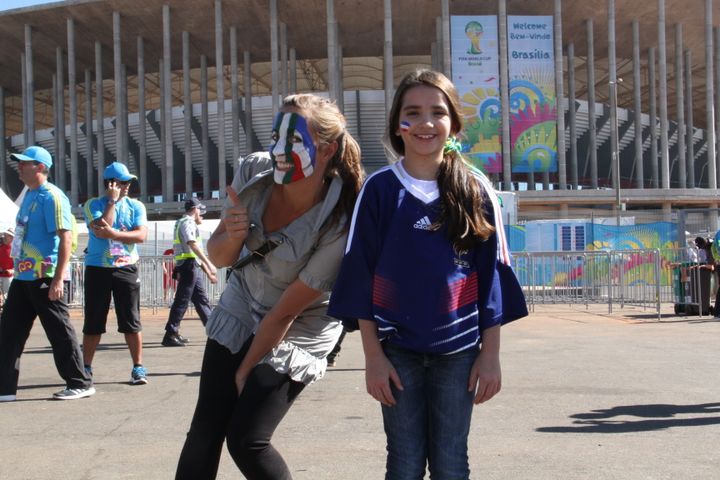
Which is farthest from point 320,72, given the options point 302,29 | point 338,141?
point 338,141

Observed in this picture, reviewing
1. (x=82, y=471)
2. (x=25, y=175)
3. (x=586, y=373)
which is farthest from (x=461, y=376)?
(x=586, y=373)

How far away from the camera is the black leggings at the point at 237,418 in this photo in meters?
2.69

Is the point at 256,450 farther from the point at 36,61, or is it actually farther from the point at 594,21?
the point at 36,61

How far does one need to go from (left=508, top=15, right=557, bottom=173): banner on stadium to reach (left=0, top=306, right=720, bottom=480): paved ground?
36689mm

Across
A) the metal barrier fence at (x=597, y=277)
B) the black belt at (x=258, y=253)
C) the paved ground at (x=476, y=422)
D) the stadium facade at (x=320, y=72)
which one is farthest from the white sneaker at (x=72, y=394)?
the stadium facade at (x=320, y=72)

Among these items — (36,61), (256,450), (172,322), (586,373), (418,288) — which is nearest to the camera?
(418,288)

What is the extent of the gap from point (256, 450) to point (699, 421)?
4.03 meters

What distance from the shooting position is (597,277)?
17.2 m

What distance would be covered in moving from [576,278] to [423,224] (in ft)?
51.2

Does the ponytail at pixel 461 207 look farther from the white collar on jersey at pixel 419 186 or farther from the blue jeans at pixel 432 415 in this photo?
the blue jeans at pixel 432 415

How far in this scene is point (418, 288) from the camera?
2.47 m

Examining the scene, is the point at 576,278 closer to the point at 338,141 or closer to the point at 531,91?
the point at 338,141

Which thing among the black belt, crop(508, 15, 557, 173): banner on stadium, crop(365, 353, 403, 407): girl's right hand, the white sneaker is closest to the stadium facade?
crop(508, 15, 557, 173): banner on stadium

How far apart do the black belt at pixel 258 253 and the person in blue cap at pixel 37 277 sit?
12.4 feet
